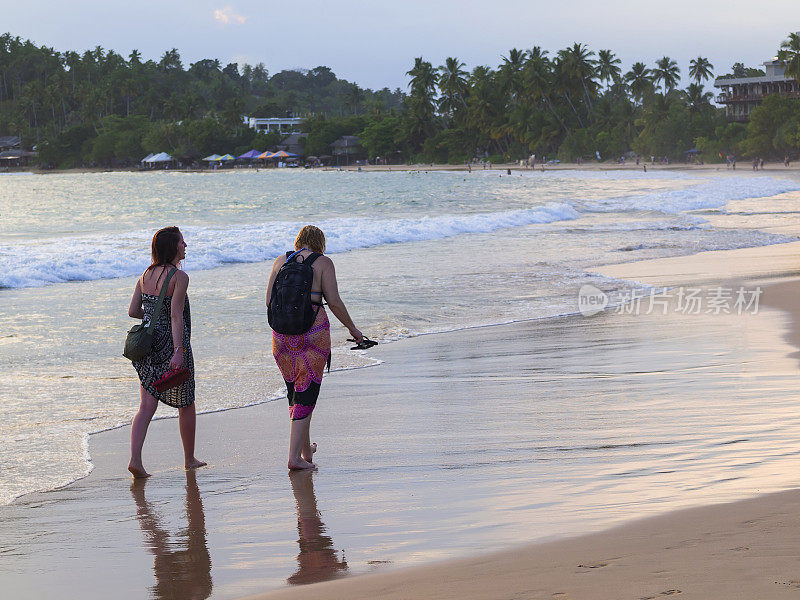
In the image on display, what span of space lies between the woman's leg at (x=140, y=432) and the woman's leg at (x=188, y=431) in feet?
0.59

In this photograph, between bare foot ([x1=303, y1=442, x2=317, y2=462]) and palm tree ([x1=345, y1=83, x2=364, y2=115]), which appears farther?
palm tree ([x1=345, y1=83, x2=364, y2=115])

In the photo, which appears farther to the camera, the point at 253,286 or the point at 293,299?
the point at 253,286

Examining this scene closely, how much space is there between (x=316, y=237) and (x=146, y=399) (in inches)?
55.7

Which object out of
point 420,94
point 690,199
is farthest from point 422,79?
point 690,199

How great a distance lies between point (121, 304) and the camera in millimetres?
13883

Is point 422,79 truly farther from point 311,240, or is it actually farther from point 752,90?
point 311,240

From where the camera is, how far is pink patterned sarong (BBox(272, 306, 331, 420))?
17.1 ft

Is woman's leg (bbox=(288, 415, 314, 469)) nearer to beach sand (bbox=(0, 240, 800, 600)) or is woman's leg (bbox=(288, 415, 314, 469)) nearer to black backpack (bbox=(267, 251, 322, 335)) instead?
beach sand (bbox=(0, 240, 800, 600))

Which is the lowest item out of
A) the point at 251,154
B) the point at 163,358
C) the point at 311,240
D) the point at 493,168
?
the point at 163,358

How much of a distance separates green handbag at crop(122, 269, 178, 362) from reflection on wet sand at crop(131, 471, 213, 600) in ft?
2.67

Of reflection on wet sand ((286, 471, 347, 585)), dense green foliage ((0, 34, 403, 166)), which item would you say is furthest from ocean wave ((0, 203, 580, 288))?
dense green foliage ((0, 34, 403, 166))

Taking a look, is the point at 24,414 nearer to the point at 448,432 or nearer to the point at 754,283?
the point at 448,432

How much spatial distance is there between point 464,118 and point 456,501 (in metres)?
138

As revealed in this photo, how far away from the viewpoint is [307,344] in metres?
5.20
